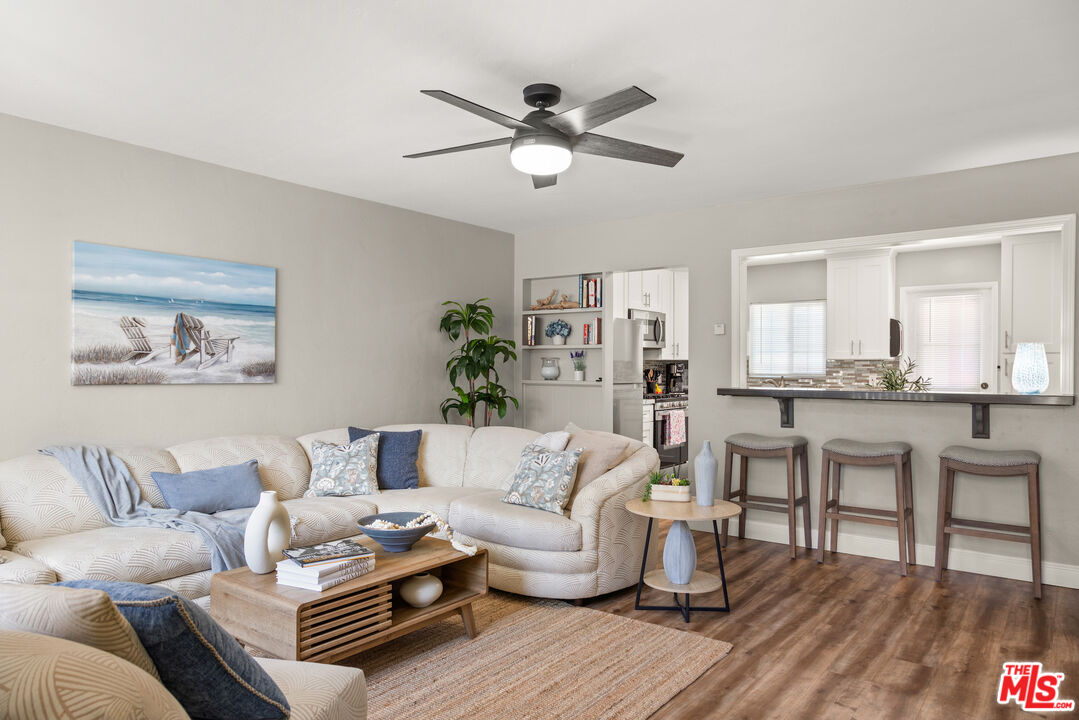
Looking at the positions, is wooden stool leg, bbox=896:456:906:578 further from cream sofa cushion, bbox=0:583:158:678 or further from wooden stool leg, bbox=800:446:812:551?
cream sofa cushion, bbox=0:583:158:678

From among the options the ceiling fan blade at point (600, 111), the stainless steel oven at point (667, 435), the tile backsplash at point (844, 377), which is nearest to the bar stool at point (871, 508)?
the tile backsplash at point (844, 377)

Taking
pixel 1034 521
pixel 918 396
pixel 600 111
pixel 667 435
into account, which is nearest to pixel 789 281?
pixel 667 435

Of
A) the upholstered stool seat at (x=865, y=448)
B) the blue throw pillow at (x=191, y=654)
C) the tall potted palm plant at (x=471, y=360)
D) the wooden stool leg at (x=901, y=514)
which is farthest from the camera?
the tall potted palm plant at (x=471, y=360)

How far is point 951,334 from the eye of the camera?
7.06 meters

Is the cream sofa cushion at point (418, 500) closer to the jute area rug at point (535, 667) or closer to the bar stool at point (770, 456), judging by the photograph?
the jute area rug at point (535, 667)

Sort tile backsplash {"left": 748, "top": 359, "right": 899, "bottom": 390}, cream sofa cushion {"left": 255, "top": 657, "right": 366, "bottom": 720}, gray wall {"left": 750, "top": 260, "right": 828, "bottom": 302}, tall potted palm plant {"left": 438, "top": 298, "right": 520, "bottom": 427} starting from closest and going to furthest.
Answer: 1. cream sofa cushion {"left": 255, "top": 657, "right": 366, "bottom": 720}
2. tall potted palm plant {"left": 438, "top": 298, "right": 520, "bottom": 427}
3. tile backsplash {"left": 748, "top": 359, "right": 899, "bottom": 390}
4. gray wall {"left": 750, "top": 260, "right": 828, "bottom": 302}

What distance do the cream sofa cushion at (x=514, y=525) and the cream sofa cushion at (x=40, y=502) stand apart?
183 cm

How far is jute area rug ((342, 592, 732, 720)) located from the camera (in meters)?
2.50

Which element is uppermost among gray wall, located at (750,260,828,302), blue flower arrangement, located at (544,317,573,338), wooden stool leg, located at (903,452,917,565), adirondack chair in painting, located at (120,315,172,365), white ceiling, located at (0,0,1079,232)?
white ceiling, located at (0,0,1079,232)

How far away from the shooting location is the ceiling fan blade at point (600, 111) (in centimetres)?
256

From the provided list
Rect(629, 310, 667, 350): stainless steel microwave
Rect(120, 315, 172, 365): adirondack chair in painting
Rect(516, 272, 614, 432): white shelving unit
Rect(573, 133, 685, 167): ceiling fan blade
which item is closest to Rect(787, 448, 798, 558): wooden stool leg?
Rect(516, 272, 614, 432): white shelving unit

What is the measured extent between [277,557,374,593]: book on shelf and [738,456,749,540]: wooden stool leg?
3.16m

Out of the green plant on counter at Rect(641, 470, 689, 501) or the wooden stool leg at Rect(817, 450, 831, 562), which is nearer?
the green plant on counter at Rect(641, 470, 689, 501)

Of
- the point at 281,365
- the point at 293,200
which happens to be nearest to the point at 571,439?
the point at 281,365
